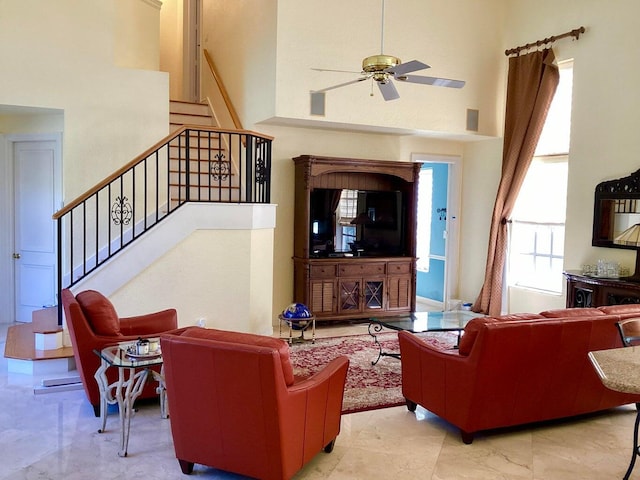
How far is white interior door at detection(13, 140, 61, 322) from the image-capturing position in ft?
21.8

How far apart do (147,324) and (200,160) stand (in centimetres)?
285

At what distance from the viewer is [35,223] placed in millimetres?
6750

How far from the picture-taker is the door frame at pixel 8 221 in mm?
6711

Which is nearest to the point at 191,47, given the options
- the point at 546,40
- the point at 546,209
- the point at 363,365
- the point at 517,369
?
the point at 546,40

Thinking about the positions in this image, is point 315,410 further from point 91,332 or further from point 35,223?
point 35,223

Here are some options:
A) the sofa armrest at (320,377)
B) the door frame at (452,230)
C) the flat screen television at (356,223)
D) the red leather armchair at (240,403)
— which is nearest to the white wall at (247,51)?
the flat screen television at (356,223)

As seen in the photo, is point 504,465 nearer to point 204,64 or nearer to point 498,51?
point 498,51

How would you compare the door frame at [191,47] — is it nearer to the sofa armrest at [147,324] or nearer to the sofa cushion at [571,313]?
the sofa armrest at [147,324]

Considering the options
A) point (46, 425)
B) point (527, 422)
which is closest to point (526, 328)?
point (527, 422)

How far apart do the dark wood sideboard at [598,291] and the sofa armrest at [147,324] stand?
432cm

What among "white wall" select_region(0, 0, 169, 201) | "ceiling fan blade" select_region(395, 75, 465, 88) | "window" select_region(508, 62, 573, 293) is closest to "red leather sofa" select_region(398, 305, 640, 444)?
"ceiling fan blade" select_region(395, 75, 465, 88)

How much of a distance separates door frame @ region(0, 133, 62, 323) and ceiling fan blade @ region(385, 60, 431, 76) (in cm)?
454

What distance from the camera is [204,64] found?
916cm

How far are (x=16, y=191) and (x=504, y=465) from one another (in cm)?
640
